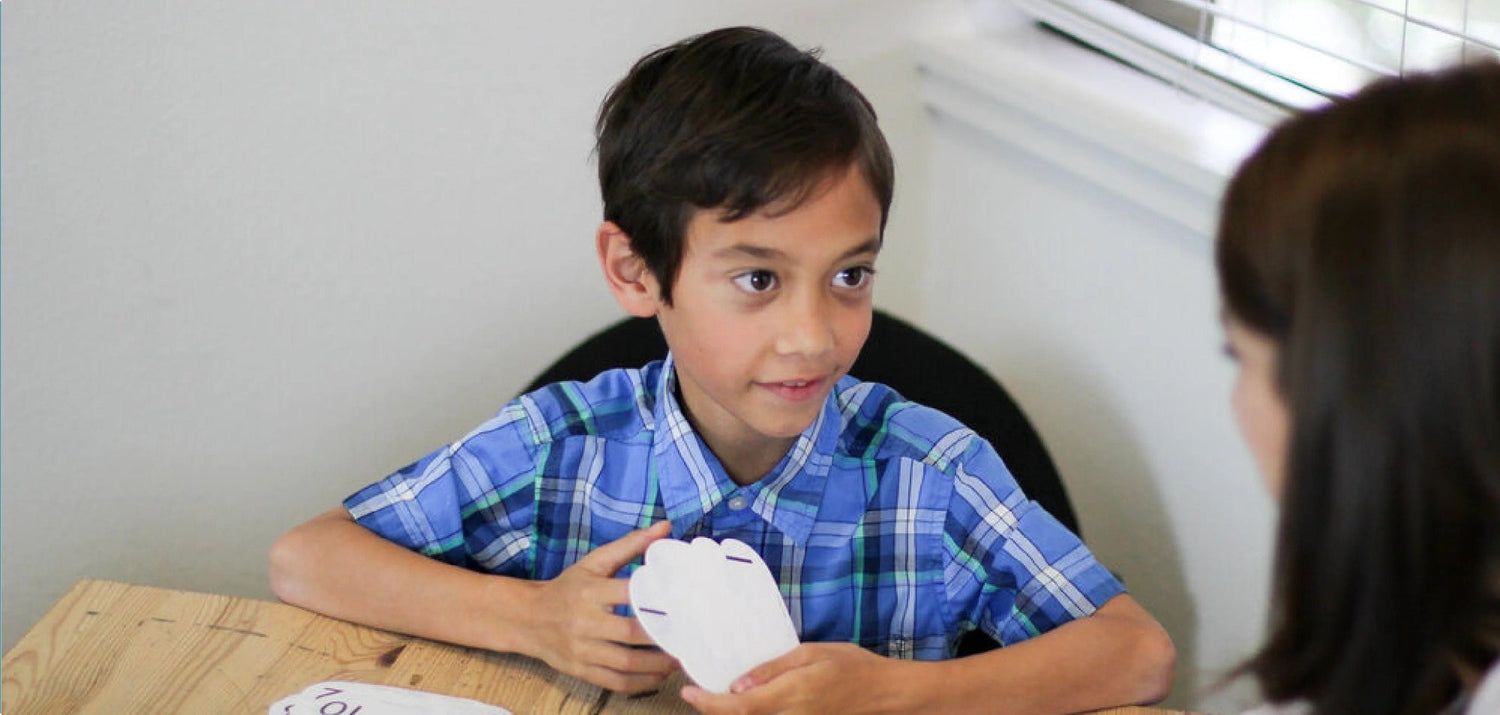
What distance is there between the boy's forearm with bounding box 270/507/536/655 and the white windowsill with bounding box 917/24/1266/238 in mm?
781

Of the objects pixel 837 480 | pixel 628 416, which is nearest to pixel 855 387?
pixel 837 480

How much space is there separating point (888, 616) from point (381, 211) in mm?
787

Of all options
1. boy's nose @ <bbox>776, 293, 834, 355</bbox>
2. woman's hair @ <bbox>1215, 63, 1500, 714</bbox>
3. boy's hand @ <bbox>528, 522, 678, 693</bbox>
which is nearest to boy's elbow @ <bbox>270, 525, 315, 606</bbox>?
boy's hand @ <bbox>528, 522, 678, 693</bbox>

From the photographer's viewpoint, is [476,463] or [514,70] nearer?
[476,463]

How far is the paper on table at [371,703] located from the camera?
112 cm

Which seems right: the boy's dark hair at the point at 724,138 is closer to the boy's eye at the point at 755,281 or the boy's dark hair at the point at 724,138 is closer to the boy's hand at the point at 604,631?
the boy's eye at the point at 755,281

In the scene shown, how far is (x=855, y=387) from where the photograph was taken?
137 cm

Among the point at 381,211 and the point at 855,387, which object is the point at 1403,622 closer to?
the point at 855,387

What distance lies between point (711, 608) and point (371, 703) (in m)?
0.27

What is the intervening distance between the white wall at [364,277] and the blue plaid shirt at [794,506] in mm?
430

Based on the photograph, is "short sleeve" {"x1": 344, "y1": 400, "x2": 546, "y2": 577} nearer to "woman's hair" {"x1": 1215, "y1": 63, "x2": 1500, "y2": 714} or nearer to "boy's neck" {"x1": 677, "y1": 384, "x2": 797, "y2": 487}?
"boy's neck" {"x1": 677, "y1": 384, "x2": 797, "y2": 487}

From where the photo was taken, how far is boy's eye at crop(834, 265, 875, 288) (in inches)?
46.6

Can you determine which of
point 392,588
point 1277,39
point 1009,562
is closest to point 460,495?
point 392,588

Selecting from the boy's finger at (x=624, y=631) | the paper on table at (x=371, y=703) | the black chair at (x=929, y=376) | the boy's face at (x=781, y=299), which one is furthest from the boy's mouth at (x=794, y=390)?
the black chair at (x=929, y=376)
